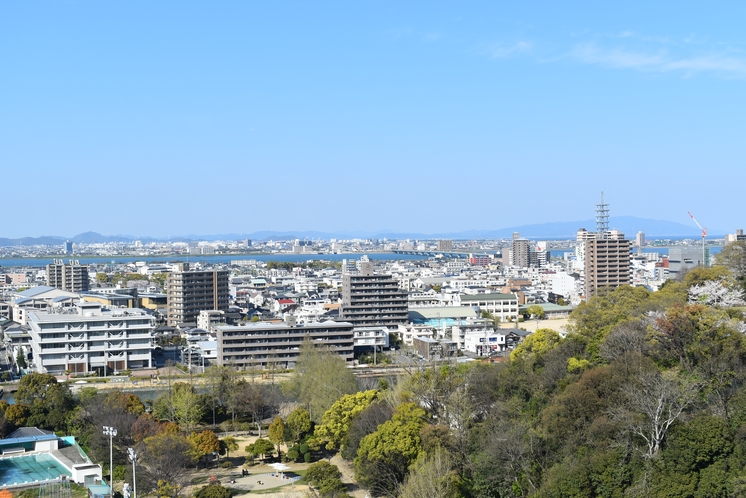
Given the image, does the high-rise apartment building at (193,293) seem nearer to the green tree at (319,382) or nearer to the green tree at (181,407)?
the green tree at (319,382)

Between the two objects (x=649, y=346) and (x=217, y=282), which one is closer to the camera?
(x=649, y=346)

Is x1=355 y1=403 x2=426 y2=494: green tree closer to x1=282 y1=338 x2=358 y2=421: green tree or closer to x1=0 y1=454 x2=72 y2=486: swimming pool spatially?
x1=282 y1=338 x2=358 y2=421: green tree

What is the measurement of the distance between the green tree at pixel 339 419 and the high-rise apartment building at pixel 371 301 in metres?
10.9

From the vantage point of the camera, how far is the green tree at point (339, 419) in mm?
12289

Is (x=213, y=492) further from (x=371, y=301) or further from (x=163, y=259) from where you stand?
(x=163, y=259)

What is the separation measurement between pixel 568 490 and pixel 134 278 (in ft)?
145

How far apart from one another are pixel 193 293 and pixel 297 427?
16631mm

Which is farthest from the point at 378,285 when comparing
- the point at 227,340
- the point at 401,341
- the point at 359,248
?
the point at 359,248

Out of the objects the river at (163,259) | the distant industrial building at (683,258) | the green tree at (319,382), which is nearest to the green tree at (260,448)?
the green tree at (319,382)

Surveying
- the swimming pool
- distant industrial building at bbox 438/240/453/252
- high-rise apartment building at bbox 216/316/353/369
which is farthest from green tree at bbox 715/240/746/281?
distant industrial building at bbox 438/240/453/252

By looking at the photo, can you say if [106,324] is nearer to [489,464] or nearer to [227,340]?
[227,340]

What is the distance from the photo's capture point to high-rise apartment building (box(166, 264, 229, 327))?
2812cm

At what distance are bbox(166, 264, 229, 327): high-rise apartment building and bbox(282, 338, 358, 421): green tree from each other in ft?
39.2

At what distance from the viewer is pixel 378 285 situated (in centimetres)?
2408
